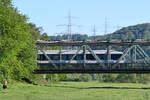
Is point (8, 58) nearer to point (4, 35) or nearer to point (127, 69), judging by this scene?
point (4, 35)

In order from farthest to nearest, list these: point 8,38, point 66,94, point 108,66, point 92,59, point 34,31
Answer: point 34,31 < point 92,59 < point 108,66 < point 66,94 < point 8,38

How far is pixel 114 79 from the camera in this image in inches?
7244

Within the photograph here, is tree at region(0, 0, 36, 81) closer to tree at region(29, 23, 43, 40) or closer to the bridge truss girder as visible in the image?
the bridge truss girder

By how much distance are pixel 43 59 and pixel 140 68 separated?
853 inches

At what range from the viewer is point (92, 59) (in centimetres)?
9819

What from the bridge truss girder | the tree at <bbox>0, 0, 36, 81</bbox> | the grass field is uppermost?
the tree at <bbox>0, 0, 36, 81</bbox>

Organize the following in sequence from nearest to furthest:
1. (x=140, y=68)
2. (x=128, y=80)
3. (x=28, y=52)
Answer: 1. (x=28, y=52)
2. (x=140, y=68)
3. (x=128, y=80)

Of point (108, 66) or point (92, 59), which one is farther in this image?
point (92, 59)

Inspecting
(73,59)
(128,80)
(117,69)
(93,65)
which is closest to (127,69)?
(117,69)

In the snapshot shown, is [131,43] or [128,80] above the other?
[131,43]

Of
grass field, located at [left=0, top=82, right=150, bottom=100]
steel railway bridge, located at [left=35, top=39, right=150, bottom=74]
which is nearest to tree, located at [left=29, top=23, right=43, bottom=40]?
steel railway bridge, located at [left=35, top=39, right=150, bottom=74]

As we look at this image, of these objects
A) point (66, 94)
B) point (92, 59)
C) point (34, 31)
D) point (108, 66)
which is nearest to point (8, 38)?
point (66, 94)

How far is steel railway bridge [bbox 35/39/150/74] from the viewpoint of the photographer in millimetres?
89812

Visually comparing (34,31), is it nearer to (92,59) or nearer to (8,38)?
(92,59)
